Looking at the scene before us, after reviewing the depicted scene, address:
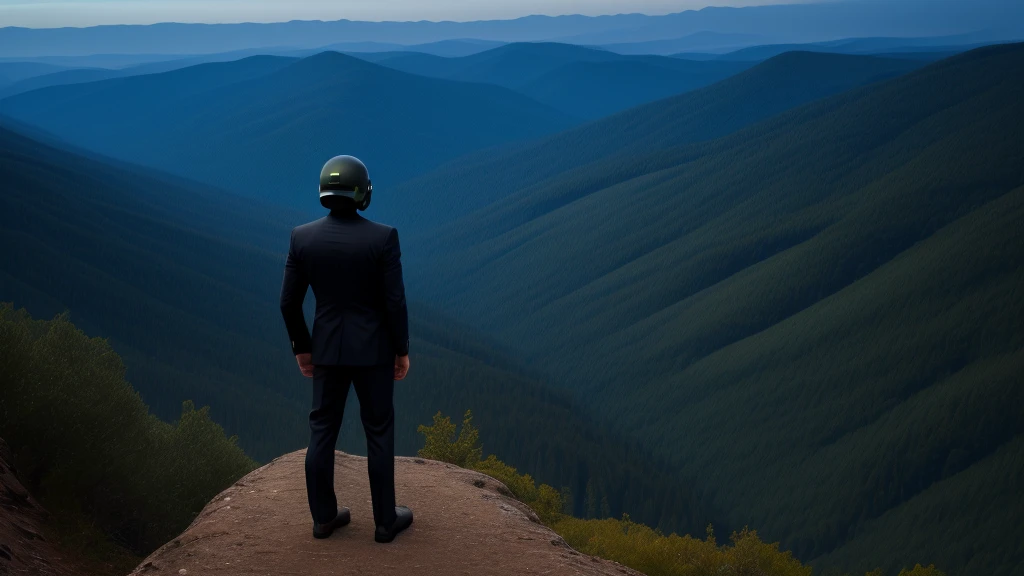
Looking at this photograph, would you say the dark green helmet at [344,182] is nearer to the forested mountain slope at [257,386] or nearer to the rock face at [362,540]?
the rock face at [362,540]

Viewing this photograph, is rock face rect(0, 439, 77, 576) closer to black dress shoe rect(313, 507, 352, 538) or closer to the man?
black dress shoe rect(313, 507, 352, 538)

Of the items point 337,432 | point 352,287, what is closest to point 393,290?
point 352,287

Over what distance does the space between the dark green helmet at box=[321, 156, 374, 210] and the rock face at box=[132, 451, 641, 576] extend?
6323 millimetres

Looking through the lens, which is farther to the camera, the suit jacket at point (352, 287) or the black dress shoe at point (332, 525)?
the black dress shoe at point (332, 525)

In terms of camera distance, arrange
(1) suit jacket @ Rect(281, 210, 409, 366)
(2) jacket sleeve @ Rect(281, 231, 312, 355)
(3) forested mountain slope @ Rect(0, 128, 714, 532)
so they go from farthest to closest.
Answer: (3) forested mountain slope @ Rect(0, 128, 714, 532) → (2) jacket sleeve @ Rect(281, 231, 312, 355) → (1) suit jacket @ Rect(281, 210, 409, 366)

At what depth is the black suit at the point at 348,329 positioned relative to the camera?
52.2 ft

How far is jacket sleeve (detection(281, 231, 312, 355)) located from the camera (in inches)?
639

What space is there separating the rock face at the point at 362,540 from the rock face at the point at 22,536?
4.42 meters

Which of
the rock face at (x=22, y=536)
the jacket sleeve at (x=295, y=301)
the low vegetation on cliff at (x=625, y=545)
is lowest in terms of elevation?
the low vegetation on cliff at (x=625, y=545)

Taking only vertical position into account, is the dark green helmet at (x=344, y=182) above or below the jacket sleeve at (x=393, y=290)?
above

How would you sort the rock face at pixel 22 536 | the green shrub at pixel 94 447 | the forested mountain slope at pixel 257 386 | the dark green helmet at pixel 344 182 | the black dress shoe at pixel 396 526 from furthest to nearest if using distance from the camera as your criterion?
the forested mountain slope at pixel 257 386
the green shrub at pixel 94 447
the rock face at pixel 22 536
the black dress shoe at pixel 396 526
the dark green helmet at pixel 344 182

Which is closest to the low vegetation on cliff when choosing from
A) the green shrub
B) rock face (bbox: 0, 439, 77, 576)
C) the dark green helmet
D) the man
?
the green shrub

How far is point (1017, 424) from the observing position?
582 feet

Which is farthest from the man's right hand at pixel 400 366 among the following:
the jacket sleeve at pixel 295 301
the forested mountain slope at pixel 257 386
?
the forested mountain slope at pixel 257 386
